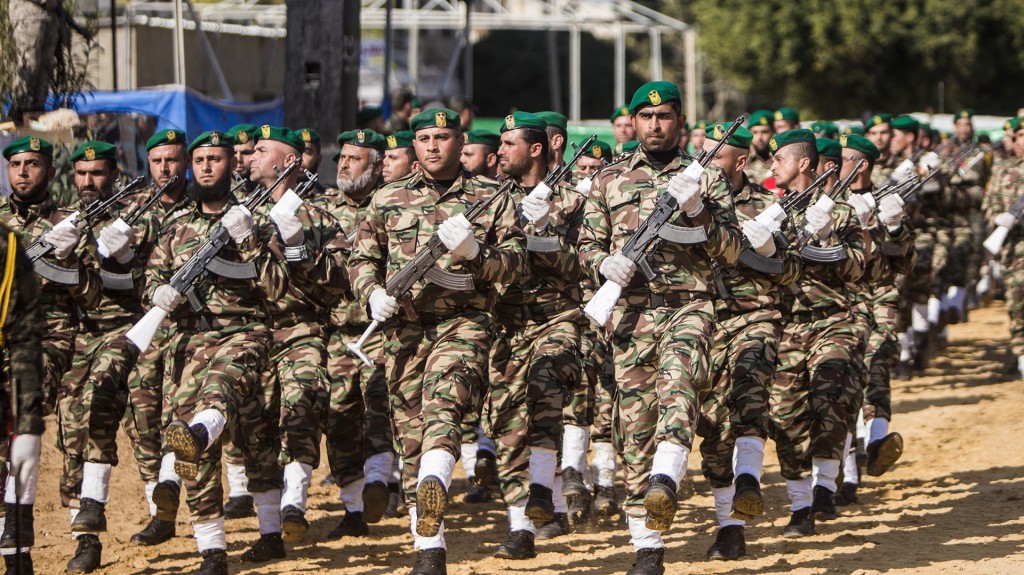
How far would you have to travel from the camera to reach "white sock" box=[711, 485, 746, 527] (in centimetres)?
869

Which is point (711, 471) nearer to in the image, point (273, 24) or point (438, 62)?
point (273, 24)

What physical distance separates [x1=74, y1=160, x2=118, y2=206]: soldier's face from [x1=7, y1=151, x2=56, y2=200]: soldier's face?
65cm

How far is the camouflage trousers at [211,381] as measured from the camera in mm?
8250

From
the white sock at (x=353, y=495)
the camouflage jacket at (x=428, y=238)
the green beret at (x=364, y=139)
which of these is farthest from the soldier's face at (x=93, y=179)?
the white sock at (x=353, y=495)

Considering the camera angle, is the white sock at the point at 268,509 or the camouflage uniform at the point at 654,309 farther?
the white sock at the point at 268,509

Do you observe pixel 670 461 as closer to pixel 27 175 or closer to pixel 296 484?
pixel 296 484

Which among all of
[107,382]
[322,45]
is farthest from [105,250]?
[322,45]

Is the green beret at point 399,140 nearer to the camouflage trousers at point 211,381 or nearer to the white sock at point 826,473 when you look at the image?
the camouflage trousers at point 211,381

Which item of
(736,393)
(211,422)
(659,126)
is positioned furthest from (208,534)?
(659,126)

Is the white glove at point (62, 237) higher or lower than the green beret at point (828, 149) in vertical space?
lower

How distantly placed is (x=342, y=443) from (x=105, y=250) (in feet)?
6.29

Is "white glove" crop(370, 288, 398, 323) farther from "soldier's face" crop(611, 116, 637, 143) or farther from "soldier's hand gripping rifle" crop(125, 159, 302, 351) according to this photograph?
"soldier's face" crop(611, 116, 637, 143)

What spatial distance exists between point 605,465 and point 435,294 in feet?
8.87

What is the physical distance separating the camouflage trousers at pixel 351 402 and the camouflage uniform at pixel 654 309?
6.63ft
